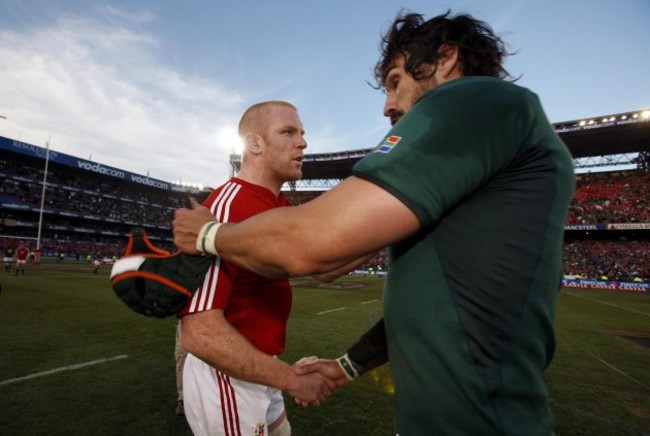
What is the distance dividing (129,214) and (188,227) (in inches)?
2589

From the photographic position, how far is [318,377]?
182 centimetres

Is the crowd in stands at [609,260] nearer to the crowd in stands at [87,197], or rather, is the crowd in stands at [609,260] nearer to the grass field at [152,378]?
the grass field at [152,378]

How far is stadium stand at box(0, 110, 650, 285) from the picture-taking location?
1511 inches

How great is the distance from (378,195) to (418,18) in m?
1.12

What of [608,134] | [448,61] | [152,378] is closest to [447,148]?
[448,61]

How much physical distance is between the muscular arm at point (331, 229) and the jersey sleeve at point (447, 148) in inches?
1.6

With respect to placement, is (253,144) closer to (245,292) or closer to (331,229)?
(245,292)

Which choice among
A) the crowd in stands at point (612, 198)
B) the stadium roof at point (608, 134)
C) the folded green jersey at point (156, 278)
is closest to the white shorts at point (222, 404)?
the folded green jersey at point (156, 278)

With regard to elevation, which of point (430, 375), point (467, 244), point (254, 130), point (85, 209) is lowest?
point (430, 375)

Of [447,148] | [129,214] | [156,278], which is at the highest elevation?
[129,214]

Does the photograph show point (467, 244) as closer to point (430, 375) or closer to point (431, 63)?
point (430, 375)

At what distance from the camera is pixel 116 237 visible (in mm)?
56969

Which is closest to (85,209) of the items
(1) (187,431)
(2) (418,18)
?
(1) (187,431)

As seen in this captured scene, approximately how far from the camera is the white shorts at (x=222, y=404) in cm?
204
